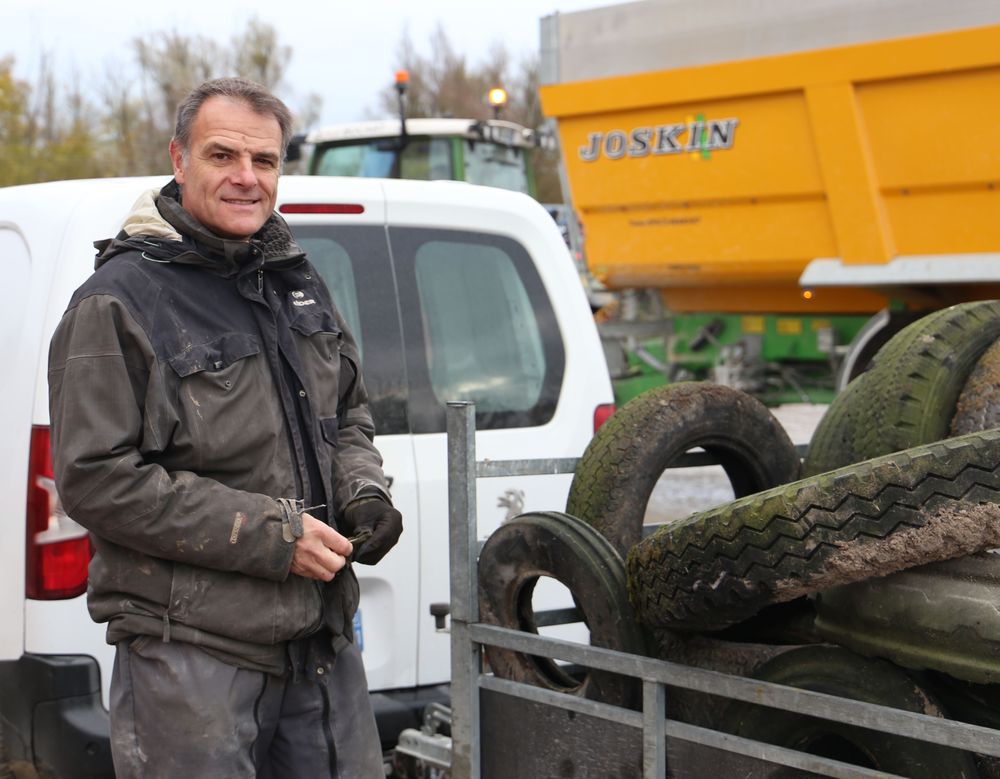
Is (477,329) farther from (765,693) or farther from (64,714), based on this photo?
(765,693)

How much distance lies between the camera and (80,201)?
127 inches

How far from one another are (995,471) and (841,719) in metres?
0.47

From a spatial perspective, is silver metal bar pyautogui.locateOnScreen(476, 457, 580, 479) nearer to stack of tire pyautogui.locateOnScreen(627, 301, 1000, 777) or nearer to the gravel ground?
stack of tire pyautogui.locateOnScreen(627, 301, 1000, 777)

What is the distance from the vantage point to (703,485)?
959cm

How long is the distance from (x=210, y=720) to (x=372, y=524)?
469 mm

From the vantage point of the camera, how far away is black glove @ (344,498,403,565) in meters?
2.44

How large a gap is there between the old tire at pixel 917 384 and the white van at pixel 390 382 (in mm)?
958

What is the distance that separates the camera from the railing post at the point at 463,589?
2715mm

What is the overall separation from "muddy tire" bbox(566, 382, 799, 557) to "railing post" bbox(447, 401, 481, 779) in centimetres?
45

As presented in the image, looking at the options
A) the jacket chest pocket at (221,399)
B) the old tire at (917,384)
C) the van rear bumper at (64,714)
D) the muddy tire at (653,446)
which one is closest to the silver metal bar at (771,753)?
the muddy tire at (653,446)

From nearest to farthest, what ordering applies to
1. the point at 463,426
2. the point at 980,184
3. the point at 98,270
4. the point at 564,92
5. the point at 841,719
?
1. the point at 841,719
2. the point at 98,270
3. the point at 463,426
4. the point at 980,184
5. the point at 564,92

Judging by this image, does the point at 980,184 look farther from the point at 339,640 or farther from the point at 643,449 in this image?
the point at 339,640

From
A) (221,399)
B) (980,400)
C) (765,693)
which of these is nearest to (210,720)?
(221,399)

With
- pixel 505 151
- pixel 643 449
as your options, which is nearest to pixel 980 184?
pixel 643 449
